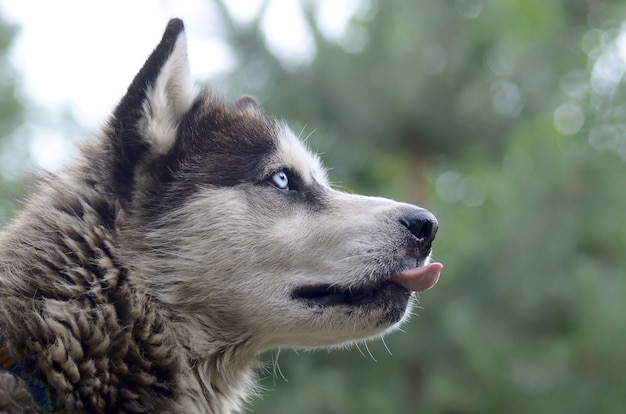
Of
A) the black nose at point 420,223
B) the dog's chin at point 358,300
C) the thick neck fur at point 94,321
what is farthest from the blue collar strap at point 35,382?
the black nose at point 420,223

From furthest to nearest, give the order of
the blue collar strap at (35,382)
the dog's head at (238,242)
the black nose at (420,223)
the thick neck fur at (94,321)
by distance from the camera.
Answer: the black nose at (420,223)
the dog's head at (238,242)
the thick neck fur at (94,321)
the blue collar strap at (35,382)

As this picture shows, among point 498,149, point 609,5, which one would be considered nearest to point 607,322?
point 498,149

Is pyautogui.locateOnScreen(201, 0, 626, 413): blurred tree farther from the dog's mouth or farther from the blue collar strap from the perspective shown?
the blue collar strap

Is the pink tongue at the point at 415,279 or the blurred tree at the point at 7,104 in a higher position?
the blurred tree at the point at 7,104

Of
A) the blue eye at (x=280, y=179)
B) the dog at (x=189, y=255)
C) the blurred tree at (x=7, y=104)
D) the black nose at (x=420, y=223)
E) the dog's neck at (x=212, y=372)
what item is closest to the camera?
the dog at (x=189, y=255)

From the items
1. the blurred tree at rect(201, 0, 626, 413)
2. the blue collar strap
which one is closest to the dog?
the blue collar strap

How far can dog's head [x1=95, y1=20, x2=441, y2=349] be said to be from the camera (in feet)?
13.7

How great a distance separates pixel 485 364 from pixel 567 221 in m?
2.46

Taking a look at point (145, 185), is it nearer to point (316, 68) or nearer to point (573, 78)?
point (316, 68)

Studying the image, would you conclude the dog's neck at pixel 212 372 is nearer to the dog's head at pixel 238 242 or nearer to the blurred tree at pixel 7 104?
the dog's head at pixel 238 242

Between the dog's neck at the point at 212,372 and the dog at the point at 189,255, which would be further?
the dog's neck at the point at 212,372

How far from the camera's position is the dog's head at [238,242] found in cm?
419

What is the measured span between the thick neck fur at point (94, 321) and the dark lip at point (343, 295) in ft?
1.47

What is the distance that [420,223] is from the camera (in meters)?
4.33
